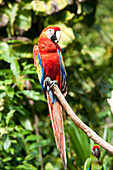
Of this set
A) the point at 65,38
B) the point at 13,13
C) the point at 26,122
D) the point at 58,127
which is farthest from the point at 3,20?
the point at 58,127

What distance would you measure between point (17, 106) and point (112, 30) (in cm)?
218

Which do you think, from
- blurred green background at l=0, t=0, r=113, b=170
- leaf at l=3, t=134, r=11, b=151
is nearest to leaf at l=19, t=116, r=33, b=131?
blurred green background at l=0, t=0, r=113, b=170

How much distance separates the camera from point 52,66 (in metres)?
1.21

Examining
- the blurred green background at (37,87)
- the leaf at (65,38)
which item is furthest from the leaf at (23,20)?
the leaf at (65,38)

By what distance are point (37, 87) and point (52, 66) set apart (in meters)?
0.61

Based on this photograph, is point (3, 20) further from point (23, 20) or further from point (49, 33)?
point (49, 33)

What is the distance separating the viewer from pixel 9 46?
1.81 metres

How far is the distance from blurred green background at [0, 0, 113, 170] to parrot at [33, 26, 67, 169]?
35 centimetres

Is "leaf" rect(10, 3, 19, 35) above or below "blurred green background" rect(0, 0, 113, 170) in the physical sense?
above

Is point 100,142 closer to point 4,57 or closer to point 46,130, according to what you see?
point 4,57

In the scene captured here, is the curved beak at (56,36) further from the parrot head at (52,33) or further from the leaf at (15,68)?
the leaf at (15,68)

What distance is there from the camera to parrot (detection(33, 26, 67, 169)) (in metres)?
1.11

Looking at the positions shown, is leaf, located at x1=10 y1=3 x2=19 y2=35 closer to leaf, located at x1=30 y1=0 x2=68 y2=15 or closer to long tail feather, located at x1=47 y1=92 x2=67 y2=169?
leaf, located at x1=30 y1=0 x2=68 y2=15

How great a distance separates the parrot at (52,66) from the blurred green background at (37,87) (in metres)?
0.35
